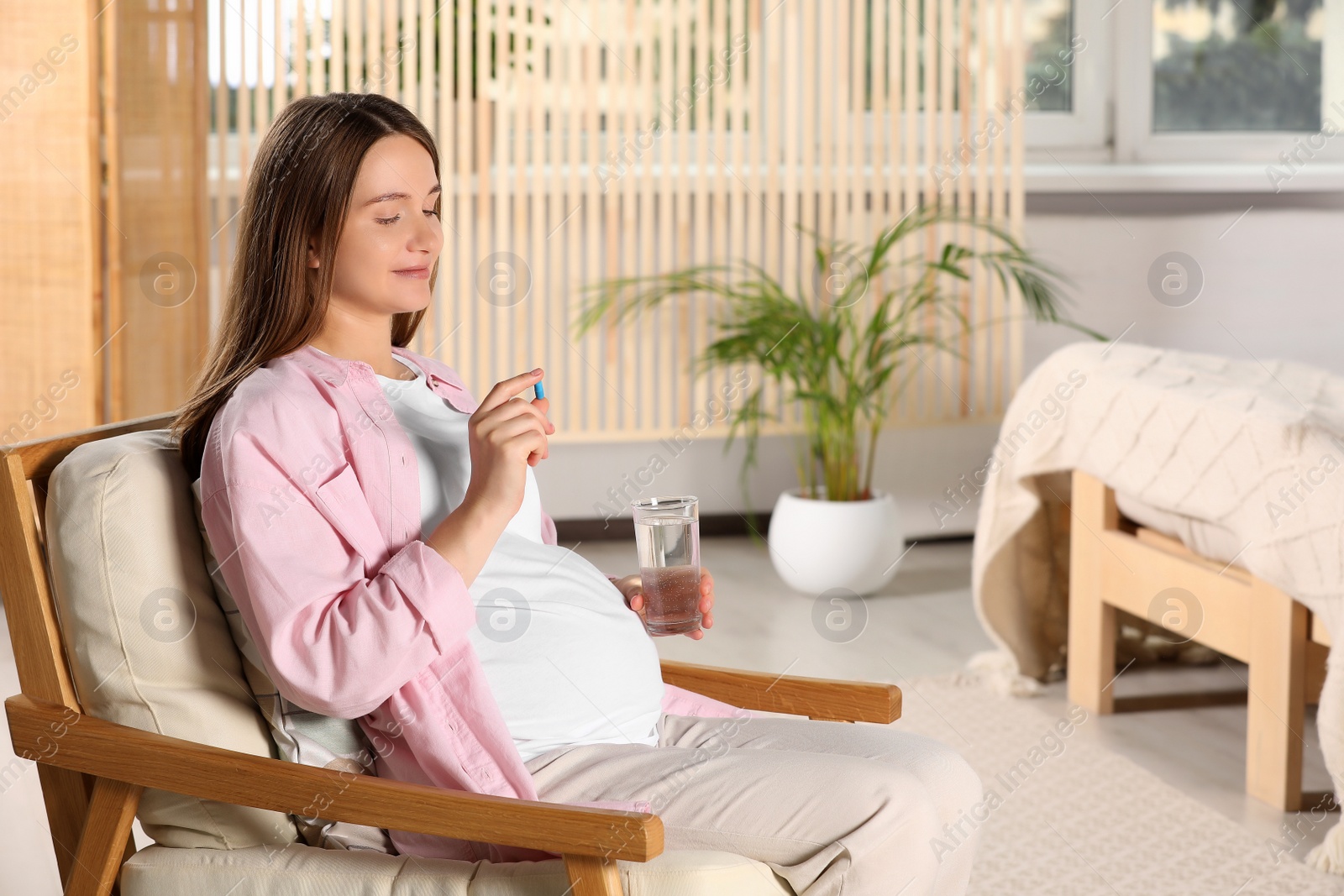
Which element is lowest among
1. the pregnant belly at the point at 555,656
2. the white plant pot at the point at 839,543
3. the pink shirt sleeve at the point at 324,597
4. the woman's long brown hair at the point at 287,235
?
the white plant pot at the point at 839,543

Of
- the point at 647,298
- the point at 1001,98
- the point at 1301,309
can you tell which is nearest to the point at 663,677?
the point at 647,298

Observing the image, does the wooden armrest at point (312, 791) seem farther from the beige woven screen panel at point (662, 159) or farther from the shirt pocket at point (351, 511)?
the beige woven screen panel at point (662, 159)

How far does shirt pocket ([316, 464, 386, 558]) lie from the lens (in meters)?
1.13

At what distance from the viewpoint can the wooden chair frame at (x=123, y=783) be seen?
1002 millimetres

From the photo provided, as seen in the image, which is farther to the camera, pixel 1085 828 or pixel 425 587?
pixel 1085 828

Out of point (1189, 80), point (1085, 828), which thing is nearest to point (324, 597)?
point (1085, 828)

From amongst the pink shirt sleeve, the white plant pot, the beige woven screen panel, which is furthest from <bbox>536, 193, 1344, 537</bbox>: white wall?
the pink shirt sleeve

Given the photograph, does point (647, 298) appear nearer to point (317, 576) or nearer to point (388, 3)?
point (388, 3)

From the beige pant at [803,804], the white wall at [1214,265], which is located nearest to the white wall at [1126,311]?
the white wall at [1214,265]

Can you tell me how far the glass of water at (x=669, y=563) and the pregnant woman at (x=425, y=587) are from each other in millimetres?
40

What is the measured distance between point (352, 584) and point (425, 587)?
68 mm

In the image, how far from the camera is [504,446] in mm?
1142

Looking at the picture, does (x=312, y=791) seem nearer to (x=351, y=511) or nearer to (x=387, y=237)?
(x=351, y=511)

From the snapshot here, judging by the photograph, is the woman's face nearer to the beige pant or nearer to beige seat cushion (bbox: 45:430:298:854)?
beige seat cushion (bbox: 45:430:298:854)
